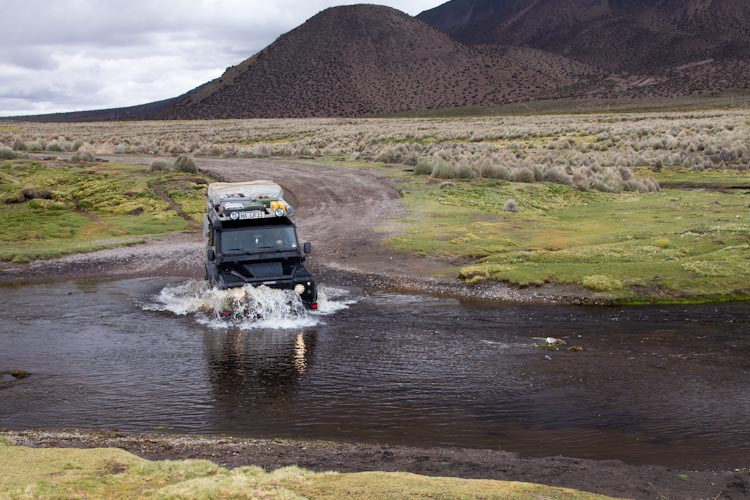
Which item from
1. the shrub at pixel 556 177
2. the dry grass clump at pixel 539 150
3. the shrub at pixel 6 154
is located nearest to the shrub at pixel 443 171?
the dry grass clump at pixel 539 150

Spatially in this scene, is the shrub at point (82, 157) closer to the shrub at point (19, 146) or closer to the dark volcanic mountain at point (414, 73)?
the shrub at point (19, 146)

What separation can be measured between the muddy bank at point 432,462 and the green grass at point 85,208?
17.6m

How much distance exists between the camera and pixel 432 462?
10.1 metres

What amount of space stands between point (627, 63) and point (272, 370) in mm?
199779

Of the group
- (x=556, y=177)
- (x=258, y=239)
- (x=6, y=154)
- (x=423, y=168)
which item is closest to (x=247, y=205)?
(x=258, y=239)

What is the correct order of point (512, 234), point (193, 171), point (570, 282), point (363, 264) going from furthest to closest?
point (193, 171), point (512, 234), point (363, 264), point (570, 282)

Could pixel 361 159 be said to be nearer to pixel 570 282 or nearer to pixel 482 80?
pixel 570 282

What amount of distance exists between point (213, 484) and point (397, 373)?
7060mm

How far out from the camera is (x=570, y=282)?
21812mm

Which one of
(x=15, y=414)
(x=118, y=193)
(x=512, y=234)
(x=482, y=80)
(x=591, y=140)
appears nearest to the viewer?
(x=15, y=414)

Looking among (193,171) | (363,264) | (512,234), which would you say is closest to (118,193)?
(193,171)

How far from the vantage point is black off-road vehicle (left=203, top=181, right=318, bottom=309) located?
18.6 metres

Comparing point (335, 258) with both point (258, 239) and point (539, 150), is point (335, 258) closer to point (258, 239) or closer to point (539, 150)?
point (258, 239)

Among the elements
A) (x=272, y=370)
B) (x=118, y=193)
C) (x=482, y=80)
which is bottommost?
(x=272, y=370)
